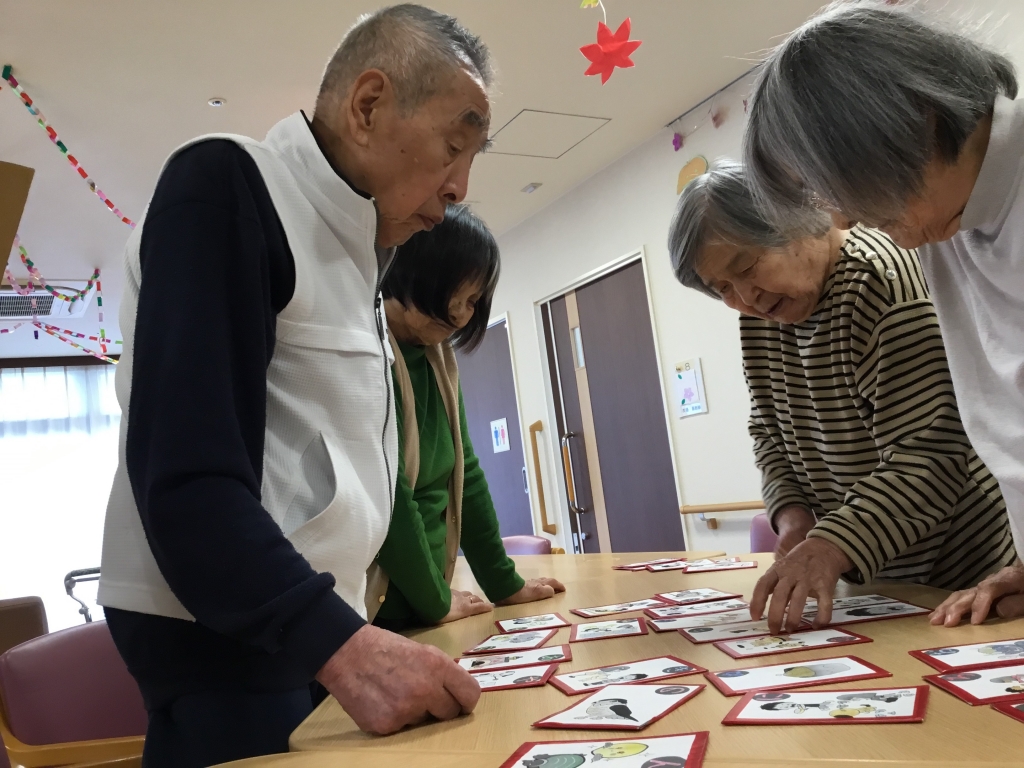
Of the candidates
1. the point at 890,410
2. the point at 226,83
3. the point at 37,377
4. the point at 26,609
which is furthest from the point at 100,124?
the point at 37,377

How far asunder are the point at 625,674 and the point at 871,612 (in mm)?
407

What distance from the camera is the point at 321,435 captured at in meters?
0.92

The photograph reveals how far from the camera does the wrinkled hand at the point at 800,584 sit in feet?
3.35

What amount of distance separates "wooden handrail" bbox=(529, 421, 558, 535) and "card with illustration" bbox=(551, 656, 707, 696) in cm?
488

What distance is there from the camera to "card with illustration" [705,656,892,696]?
784 millimetres

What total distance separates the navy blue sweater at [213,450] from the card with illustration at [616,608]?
23.9 inches

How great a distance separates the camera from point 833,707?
27.4 inches

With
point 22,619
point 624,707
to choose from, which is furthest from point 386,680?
point 22,619

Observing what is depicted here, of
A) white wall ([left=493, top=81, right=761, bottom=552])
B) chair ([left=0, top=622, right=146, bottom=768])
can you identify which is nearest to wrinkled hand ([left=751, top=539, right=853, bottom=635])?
chair ([left=0, top=622, right=146, bottom=768])

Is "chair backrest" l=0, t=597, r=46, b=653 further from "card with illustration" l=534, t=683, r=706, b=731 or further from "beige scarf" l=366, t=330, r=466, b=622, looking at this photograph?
"card with illustration" l=534, t=683, r=706, b=731

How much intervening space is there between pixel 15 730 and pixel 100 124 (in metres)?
2.93

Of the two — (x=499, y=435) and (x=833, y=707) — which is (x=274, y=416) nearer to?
(x=833, y=707)

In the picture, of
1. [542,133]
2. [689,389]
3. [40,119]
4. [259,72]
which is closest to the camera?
[259,72]

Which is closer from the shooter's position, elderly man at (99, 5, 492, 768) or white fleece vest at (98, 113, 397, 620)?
elderly man at (99, 5, 492, 768)
